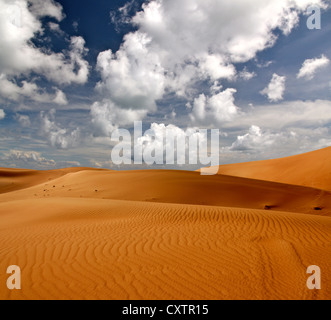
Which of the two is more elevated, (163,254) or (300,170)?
(300,170)

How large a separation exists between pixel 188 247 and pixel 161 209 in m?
5.63

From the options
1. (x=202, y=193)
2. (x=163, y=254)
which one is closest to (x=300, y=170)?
(x=202, y=193)

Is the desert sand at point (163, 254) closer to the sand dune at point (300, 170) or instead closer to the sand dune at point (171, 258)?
the sand dune at point (171, 258)

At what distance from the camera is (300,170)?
40.1 metres

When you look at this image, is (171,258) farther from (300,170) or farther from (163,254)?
(300,170)

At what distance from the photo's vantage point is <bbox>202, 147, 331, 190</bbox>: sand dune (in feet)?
110

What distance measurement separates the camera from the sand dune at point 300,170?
3343 cm

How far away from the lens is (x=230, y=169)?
59.3m

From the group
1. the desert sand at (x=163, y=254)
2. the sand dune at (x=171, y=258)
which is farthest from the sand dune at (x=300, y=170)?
the sand dune at (x=171, y=258)

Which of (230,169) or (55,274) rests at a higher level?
(230,169)

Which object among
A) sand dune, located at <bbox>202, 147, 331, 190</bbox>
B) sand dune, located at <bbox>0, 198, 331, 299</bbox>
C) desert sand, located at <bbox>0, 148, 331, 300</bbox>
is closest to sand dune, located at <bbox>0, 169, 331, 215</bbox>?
desert sand, located at <bbox>0, 148, 331, 300</bbox>

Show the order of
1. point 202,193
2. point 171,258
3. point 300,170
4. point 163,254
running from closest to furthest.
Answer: point 171,258, point 163,254, point 202,193, point 300,170
